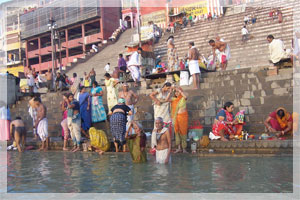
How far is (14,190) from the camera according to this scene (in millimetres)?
4285

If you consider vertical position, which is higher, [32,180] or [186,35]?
Result: [186,35]

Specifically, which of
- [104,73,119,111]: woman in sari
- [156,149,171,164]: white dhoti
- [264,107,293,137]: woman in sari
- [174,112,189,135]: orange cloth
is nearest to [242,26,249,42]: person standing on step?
[104,73,119,111]: woman in sari

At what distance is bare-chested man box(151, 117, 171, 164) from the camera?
5.88 m

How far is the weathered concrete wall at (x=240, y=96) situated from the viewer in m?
8.07

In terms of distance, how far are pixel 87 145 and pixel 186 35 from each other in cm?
1378

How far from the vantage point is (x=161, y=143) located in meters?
5.96

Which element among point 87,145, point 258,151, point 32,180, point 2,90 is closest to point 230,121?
point 258,151

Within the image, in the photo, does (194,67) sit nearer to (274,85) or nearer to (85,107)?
(274,85)

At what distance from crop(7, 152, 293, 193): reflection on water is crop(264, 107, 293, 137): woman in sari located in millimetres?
1308

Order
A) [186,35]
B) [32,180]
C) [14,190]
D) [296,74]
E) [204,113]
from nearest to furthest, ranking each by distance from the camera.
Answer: [14,190] < [32,180] < [296,74] < [204,113] < [186,35]

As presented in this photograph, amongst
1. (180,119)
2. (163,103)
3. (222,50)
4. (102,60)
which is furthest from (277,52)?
(102,60)

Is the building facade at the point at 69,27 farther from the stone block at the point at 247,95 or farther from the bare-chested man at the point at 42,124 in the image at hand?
the stone block at the point at 247,95

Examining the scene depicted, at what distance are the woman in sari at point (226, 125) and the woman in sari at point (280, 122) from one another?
61cm
